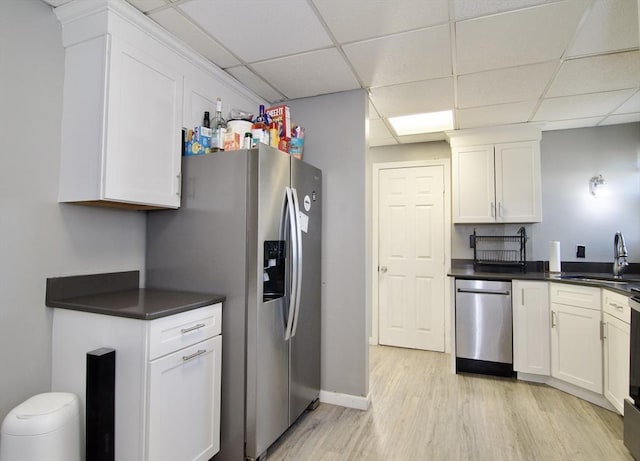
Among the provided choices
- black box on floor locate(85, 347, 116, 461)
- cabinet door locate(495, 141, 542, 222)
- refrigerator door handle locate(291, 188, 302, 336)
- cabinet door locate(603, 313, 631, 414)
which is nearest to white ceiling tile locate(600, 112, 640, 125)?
cabinet door locate(495, 141, 542, 222)

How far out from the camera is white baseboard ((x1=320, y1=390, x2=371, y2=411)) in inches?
100

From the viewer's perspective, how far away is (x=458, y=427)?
2.29 m

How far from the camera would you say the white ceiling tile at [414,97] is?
2.58 meters

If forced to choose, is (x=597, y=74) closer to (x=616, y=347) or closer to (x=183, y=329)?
(x=616, y=347)

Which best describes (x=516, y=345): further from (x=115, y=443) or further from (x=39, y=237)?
(x=39, y=237)

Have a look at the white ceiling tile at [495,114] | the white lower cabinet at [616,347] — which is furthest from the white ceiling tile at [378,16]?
the white lower cabinet at [616,347]

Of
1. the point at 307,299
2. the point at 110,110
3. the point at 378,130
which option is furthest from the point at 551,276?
the point at 110,110

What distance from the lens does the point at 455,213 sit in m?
3.63

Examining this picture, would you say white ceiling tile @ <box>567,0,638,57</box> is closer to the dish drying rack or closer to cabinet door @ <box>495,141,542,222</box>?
cabinet door @ <box>495,141,542,222</box>

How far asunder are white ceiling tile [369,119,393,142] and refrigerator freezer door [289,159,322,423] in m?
1.14

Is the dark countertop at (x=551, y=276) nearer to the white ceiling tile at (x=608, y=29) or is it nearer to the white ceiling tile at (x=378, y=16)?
the white ceiling tile at (x=608, y=29)

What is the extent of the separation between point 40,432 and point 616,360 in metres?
3.25

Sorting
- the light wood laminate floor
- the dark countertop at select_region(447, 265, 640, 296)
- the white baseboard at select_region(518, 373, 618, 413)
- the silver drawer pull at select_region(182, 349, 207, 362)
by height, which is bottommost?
the light wood laminate floor

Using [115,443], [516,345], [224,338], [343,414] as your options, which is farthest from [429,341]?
[115,443]
